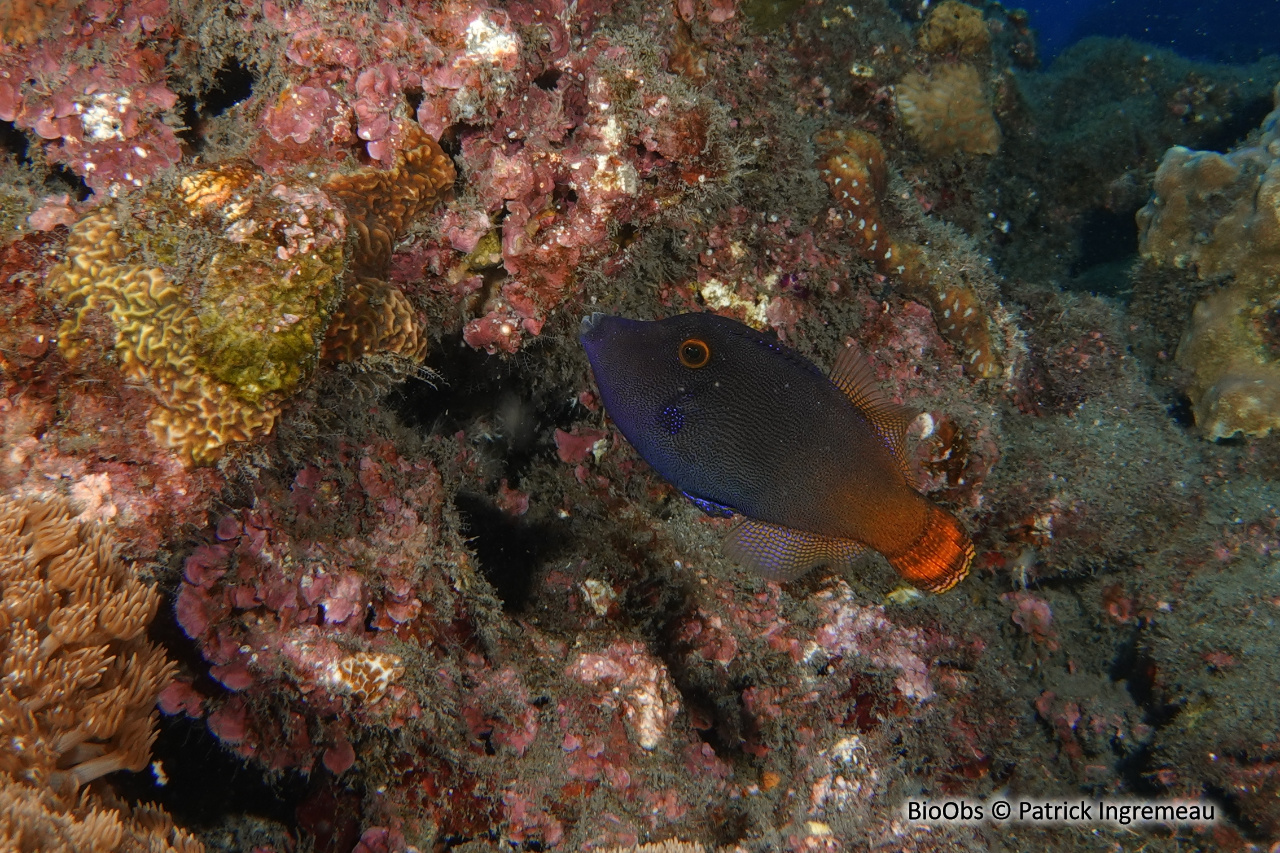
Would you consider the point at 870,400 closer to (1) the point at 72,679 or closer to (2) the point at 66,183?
(1) the point at 72,679

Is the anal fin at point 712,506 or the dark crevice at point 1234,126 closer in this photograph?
the anal fin at point 712,506

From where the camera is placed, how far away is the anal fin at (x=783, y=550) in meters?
2.65

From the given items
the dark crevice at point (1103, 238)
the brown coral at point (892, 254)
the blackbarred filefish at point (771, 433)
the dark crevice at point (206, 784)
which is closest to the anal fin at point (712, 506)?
the blackbarred filefish at point (771, 433)

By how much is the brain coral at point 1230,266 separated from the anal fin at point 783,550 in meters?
6.43

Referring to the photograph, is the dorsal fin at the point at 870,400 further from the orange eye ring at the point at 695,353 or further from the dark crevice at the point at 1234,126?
the dark crevice at the point at 1234,126

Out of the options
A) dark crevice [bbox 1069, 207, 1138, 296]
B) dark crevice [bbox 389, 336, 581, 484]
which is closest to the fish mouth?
dark crevice [bbox 389, 336, 581, 484]

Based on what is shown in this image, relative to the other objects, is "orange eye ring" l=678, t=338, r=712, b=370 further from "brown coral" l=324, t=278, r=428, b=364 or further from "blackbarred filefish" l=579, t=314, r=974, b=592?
"brown coral" l=324, t=278, r=428, b=364

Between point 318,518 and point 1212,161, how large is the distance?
30.6 ft

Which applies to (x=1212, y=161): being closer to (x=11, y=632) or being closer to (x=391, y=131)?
(x=391, y=131)

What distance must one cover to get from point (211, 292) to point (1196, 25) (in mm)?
35478

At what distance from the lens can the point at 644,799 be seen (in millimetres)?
3486

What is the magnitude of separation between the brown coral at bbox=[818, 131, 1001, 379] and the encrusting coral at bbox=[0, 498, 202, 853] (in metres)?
4.64

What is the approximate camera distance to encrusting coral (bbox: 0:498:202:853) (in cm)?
233

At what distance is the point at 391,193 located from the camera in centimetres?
315
